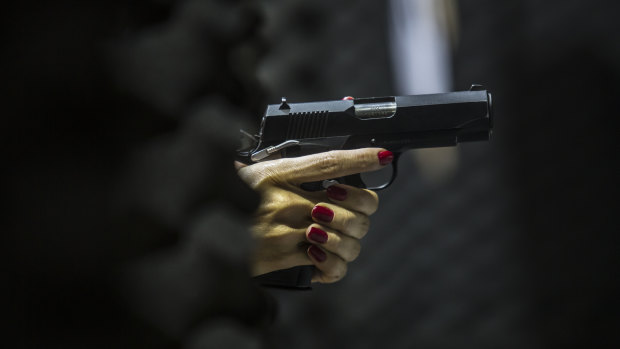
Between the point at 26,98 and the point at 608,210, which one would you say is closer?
the point at 26,98

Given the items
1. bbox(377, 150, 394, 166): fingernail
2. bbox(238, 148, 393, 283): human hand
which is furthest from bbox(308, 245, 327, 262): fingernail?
bbox(377, 150, 394, 166): fingernail

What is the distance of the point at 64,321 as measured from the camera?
10 cm

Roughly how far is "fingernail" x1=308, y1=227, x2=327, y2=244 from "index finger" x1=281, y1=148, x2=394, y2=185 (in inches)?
2.1

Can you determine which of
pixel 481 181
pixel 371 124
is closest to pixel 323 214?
pixel 371 124

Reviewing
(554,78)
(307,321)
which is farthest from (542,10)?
(307,321)

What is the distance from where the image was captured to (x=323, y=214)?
549 mm

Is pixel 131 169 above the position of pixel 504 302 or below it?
above

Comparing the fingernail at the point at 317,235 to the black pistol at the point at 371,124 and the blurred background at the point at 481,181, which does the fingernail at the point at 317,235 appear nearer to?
the black pistol at the point at 371,124

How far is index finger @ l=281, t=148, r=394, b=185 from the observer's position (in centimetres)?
54

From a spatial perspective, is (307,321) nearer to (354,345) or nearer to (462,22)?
(354,345)

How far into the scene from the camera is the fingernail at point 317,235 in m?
0.54

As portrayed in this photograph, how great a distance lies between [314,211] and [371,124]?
12cm

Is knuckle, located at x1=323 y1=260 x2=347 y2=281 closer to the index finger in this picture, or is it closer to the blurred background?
the index finger

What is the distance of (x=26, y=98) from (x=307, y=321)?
121 cm
